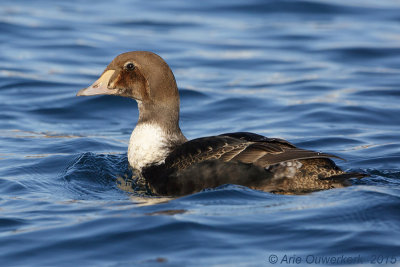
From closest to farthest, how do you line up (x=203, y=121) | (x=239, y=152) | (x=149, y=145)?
1. (x=239, y=152)
2. (x=149, y=145)
3. (x=203, y=121)

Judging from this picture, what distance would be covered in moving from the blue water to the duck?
14 centimetres

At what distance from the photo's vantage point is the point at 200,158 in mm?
6277

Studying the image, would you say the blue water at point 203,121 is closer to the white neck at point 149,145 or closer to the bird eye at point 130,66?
the white neck at point 149,145

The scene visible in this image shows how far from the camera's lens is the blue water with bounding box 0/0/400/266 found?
529 cm

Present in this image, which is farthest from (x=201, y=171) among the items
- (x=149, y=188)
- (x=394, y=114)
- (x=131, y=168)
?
(x=394, y=114)

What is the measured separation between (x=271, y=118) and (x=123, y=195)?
390cm

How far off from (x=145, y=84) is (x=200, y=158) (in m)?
1.16

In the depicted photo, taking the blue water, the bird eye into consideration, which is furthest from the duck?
the blue water

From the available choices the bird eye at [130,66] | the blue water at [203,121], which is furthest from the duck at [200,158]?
the blue water at [203,121]

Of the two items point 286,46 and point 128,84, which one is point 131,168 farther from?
point 286,46

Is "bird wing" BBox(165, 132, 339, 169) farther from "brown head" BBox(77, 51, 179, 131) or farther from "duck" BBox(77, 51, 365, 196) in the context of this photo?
"brown head" BBox(77, 51, 179, 131)

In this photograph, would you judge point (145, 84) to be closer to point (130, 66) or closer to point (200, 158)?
point (130, 66)

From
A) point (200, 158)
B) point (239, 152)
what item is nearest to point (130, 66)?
point (200, 158)

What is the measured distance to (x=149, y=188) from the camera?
6.67 metres
